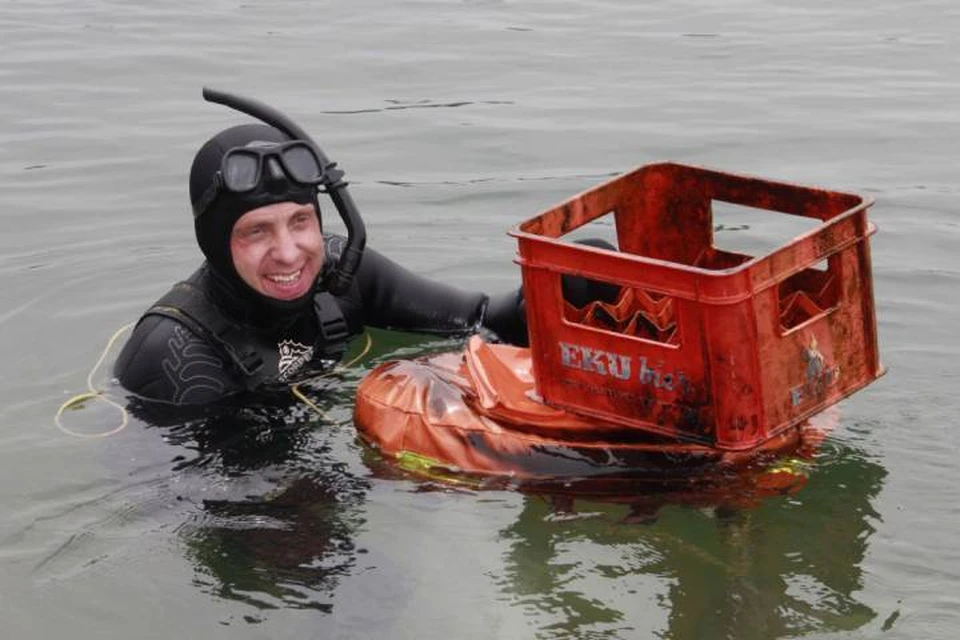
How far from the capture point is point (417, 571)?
16.9ft

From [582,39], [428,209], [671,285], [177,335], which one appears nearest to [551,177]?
[428,209]

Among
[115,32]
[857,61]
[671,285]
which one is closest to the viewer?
[671,285]

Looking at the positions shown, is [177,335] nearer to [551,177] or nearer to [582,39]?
[551,177]

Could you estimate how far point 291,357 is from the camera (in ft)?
19.8

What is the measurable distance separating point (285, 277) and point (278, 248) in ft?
0.34

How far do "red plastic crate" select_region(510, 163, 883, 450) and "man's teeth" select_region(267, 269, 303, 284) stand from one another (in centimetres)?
95

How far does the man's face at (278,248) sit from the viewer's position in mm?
5668

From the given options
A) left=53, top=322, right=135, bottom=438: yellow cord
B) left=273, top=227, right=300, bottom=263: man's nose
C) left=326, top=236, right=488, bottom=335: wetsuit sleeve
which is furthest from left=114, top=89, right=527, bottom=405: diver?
left=326, top=236, right=488, bottom=335: wetsuit sleeve

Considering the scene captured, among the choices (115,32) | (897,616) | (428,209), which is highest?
(115,32)

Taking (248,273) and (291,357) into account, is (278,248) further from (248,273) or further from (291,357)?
(291,357)

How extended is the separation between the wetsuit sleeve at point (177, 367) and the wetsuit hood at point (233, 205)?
0.73 ft

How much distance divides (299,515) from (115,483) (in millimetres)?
712

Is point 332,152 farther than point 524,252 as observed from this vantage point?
Yes

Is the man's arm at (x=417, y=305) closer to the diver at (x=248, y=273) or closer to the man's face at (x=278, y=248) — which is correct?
the diver at (x=248, y=273)
